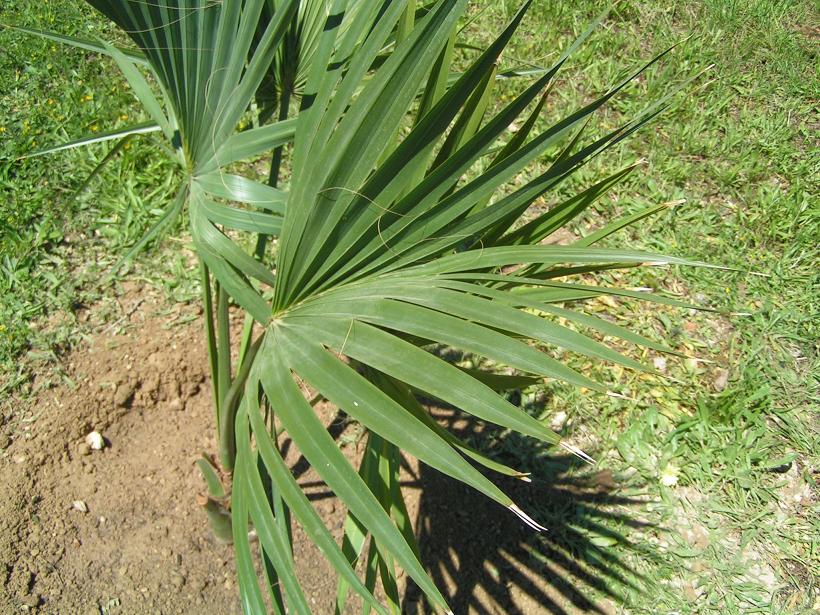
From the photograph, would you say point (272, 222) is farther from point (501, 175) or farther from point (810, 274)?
point (810, 274)

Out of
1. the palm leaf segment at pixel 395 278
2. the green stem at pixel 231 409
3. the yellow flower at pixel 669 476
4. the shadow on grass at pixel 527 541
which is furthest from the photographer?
the yellow flower at pixel 669 476

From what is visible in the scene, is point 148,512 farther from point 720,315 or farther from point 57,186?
point 720,315

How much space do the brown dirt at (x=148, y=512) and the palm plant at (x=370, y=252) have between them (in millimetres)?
685

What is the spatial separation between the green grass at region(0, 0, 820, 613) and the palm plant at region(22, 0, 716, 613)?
29.4 inches

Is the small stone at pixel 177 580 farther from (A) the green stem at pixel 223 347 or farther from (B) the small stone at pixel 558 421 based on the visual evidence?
(B) the small stone at pixel 558 421

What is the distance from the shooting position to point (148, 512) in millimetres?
2223

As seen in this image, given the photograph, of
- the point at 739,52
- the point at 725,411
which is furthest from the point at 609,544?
the point at 739,52

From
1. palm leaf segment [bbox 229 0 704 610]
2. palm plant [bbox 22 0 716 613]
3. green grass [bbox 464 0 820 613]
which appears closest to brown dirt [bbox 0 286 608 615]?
green grass [bbox 464 0 820 613]

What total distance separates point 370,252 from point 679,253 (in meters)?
2.05

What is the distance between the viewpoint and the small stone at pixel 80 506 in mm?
2178

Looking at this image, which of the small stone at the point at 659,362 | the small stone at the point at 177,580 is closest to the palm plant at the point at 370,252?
the small stone at the point at 177,580

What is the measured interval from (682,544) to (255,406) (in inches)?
65.3

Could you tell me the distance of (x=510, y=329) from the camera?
3.95 ft

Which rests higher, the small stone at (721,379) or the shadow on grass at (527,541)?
the small stone at (721,379)
